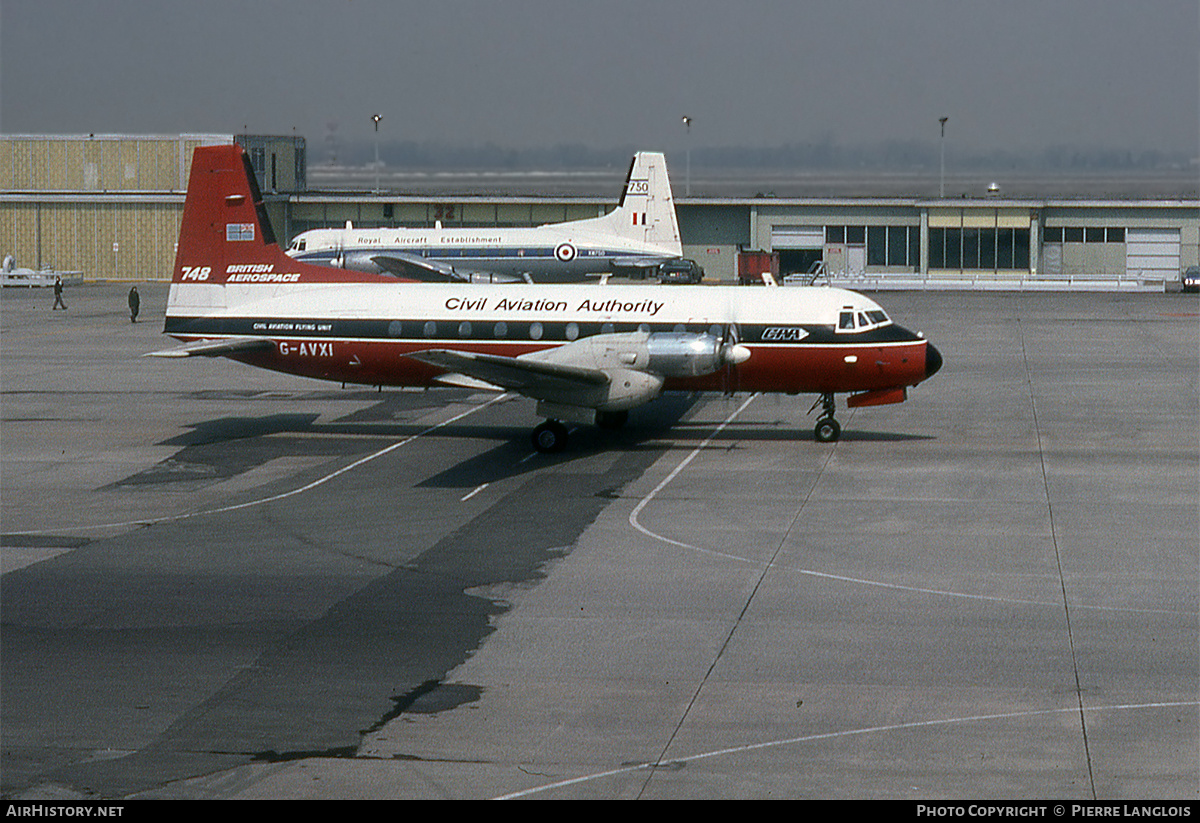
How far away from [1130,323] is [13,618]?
5488 cm

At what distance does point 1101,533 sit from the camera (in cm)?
2477

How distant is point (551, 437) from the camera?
3212cm

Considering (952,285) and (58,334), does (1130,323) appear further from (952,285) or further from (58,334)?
(58,334)

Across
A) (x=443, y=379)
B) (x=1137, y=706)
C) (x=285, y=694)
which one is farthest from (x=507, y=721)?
(x=443, y=379)

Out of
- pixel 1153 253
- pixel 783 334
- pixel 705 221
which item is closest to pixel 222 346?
pixel 783 334

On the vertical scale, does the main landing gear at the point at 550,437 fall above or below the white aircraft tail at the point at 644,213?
below

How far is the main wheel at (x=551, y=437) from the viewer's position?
105 ft

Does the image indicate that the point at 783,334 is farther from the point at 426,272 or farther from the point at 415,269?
the point at 415,269

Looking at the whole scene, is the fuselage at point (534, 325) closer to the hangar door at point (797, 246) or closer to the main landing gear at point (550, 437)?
the main landing gear at point (550, 437)

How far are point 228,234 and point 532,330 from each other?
29.4 ft

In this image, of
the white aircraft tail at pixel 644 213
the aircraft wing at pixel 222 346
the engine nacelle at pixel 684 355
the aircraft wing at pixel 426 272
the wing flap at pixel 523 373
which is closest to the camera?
the wing flap at pixel 523 373

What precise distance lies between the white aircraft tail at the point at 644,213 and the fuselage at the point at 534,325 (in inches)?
1527

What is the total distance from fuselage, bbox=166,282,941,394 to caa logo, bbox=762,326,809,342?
0.02 metres

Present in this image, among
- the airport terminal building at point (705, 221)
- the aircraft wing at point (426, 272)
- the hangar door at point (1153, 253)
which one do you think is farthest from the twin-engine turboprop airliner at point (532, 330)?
the hangar door at point (1153, 253)
